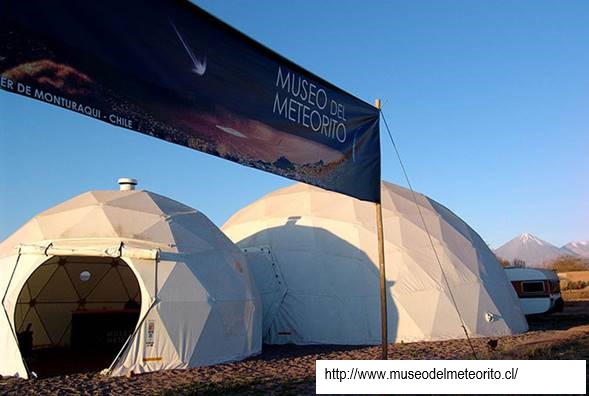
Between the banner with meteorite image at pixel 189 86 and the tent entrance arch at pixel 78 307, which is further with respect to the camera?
the tent entrance arch at pixel 78 307

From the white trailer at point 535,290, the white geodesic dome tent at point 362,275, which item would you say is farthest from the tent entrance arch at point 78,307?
the white trailer at point 535,290

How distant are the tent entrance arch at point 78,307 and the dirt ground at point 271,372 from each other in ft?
11.4

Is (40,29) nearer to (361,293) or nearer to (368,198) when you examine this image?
(368,198)

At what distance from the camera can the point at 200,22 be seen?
205 inches

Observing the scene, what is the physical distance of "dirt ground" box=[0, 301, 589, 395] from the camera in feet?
27.6

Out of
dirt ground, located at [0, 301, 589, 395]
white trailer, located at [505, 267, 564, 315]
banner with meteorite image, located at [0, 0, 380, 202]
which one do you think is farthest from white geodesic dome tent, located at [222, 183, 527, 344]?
banner with meteorite image, located at [0, 0, 380, 202]

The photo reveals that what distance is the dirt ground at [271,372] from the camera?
8398mm

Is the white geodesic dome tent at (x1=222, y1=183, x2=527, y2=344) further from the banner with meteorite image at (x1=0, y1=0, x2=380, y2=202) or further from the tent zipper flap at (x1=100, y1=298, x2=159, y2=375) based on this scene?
the banner with meteorite image at (x1=0, y1=0, x2=380, y2=202)

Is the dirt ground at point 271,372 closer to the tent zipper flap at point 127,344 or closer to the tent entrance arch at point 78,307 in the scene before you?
the tent zipper flap at point 127,344

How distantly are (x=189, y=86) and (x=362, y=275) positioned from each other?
10.5 meters

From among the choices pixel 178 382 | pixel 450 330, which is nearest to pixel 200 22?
pixel 178 382

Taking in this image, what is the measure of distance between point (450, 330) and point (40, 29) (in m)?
12.9

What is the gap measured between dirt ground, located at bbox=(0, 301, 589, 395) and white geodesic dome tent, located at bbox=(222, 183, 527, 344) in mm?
764

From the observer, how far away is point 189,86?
5145 mm
